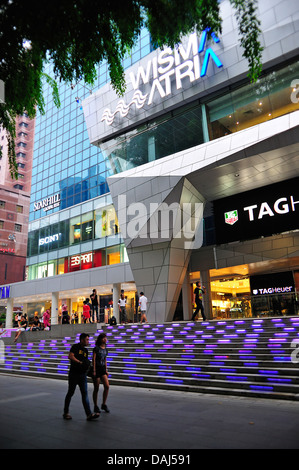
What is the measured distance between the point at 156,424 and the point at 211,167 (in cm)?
1318

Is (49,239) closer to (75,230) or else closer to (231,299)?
(75,230)

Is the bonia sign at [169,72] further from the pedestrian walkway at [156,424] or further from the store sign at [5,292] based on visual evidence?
the store sign at [5,292]

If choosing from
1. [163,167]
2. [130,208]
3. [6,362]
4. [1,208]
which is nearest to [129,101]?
[163,167]

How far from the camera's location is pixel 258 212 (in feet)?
61.2

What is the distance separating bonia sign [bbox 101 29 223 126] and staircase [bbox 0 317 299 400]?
1316 cm

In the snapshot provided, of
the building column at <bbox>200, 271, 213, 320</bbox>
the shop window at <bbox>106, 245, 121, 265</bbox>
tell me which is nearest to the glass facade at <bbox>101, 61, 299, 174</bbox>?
the building column at <bbox>200, 271, 213, 320</bbox>

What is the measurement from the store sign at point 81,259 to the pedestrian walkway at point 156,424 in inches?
913

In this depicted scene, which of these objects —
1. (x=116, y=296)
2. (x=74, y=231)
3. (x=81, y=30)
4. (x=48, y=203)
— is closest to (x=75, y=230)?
(x=74, y=231)

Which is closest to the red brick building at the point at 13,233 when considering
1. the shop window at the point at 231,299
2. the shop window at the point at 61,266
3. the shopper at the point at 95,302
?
the shop window at the point at 61,266

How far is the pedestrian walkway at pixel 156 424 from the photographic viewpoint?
5.25 metres

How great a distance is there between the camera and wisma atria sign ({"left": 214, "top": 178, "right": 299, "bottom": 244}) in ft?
57.4

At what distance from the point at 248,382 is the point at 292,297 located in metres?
9.23

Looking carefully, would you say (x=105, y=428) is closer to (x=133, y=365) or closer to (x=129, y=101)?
(x=133, y=365)

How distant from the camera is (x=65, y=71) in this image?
544cm
